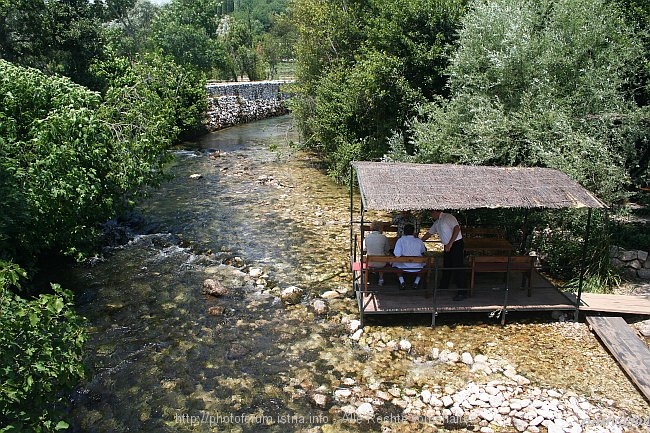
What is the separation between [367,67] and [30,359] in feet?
53.9

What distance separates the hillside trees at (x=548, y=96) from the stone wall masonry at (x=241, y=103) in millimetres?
25142

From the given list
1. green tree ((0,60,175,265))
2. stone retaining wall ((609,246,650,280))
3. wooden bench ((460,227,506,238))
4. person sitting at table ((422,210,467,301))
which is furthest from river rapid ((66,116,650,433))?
stone retaining wall ((609,246,650,280))

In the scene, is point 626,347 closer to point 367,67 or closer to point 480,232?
point 480,232

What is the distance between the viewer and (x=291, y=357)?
10398mm

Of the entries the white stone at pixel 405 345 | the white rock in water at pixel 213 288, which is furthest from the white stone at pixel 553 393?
the white rock in water at pixel 213 288

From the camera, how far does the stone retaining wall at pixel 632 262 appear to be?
1320 cm

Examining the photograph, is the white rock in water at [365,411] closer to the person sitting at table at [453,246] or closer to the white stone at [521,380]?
the white stone at [521,380]

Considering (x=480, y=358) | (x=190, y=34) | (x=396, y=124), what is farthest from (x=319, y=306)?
(x=190, y=34)

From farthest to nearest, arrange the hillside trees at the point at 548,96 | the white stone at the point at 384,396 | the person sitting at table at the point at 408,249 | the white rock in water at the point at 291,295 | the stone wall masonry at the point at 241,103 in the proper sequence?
the stone wall masonry at the point at 241,103, the hillside trees at the point at 548,96, the white rock in water at the point at 291,295, the person sitting at table at the point at 408,249, the white stone at the point at 384,396

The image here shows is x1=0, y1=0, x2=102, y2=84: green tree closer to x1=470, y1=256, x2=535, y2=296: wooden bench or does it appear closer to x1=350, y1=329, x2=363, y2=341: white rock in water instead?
x1=350, y1=329, x2=363, y2=341: white rock in water

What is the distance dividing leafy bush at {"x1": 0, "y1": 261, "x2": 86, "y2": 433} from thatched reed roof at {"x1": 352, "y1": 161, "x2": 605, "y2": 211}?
575 centimetres

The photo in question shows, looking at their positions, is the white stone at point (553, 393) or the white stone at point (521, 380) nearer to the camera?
the white stone at point (553, 393)

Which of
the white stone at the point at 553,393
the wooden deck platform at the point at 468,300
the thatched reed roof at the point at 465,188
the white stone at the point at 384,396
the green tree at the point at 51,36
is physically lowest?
the white stone at the point at 384,396

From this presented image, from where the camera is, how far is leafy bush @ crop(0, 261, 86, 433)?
5.98 meters
